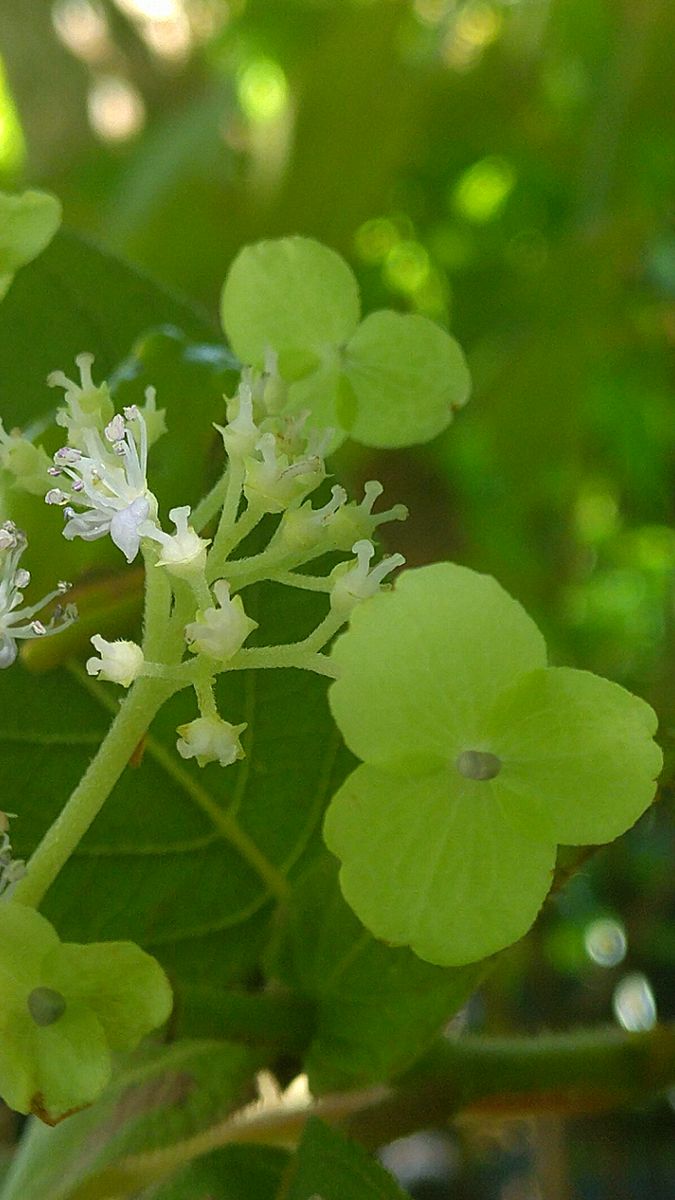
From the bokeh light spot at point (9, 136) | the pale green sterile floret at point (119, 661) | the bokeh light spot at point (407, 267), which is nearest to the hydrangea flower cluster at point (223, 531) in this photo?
the pale green sterile floret at point (119, 661)

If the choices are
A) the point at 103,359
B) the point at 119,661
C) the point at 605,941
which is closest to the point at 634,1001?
the point at 605,941

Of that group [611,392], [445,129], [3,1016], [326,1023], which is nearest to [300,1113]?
[326,1023]

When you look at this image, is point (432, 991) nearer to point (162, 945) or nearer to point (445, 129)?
point (162, 945)

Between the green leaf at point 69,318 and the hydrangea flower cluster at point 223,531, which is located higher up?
the hydrangea flower cluster at point 223,531

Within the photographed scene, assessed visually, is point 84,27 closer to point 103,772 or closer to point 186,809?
point 186,809

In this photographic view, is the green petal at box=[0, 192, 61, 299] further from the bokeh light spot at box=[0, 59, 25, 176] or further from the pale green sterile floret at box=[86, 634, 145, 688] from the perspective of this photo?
the bokeh light spot at box=[0, 59, 25, 176]

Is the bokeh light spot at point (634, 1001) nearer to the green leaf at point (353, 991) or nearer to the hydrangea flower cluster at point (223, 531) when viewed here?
the green leaf at point (353, 991)
